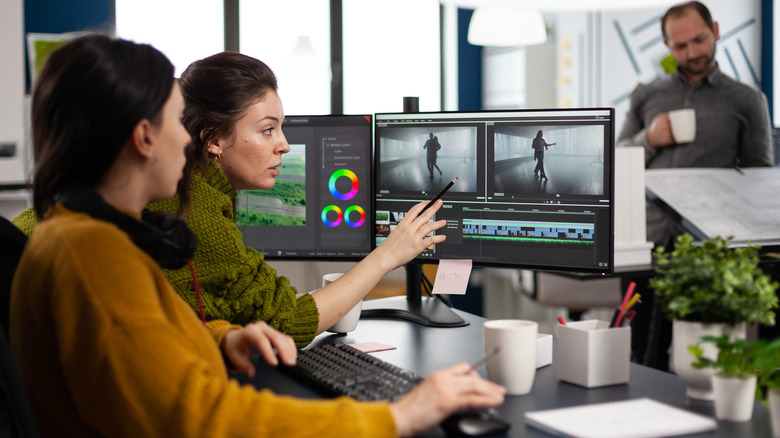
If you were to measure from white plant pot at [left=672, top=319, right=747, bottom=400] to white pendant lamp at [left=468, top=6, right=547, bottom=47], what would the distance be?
3.08m

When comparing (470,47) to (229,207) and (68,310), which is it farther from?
(68,310)

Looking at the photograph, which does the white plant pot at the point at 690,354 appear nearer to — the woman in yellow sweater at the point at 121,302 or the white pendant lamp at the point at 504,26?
the woman in yellow sweater at the point at 121,302

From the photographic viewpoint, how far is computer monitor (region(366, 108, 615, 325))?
145 cm

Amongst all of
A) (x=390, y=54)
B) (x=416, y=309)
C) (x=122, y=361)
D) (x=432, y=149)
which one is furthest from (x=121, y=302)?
(x=390, y=54)

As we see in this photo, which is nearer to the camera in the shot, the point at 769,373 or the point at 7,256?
the point at 769,373

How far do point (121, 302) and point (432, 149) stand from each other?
0.97 meters

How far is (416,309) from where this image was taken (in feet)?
5.83

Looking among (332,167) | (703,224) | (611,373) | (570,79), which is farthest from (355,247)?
(570,79)

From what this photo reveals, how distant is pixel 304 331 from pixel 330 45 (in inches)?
158

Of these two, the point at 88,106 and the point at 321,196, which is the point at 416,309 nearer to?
the point at 321,196

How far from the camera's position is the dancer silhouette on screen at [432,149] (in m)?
1.62

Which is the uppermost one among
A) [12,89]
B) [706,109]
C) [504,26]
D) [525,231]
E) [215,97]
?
[504,26]

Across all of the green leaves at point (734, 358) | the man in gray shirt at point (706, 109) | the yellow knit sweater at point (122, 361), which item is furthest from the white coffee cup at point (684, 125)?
the yellow knit sweater at point (122, 361)

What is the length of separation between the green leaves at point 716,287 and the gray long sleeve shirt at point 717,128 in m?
2.01
